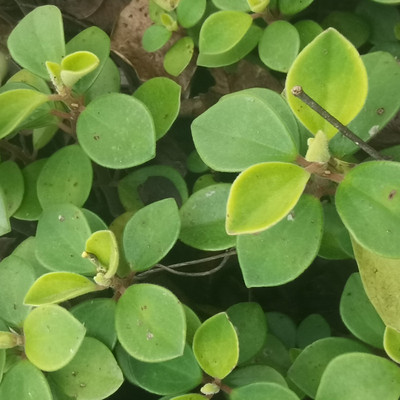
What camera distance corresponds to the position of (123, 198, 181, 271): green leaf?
2.97 feet

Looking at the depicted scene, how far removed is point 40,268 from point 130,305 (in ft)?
0.70

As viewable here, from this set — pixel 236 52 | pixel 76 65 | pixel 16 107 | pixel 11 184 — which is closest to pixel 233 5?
pixel 236 52

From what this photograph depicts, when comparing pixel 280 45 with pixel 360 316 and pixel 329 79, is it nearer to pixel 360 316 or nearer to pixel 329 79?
pixel 329 79

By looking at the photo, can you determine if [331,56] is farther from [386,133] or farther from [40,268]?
[40,268]

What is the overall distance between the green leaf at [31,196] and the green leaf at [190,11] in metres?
0.37

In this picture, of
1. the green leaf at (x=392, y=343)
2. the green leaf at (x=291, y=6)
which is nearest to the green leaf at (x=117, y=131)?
the green leaf at (x=291, y=6)

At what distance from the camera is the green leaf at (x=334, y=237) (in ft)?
3.08

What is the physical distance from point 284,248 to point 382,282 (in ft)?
0.51

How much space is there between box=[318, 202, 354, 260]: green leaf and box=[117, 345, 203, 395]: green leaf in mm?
281

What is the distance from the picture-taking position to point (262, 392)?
2.80ft

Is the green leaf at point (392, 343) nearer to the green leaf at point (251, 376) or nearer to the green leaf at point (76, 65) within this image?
the green leaf at point (251, 376)

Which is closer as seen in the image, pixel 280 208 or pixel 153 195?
pixel 280 208

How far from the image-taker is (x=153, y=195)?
1.14m

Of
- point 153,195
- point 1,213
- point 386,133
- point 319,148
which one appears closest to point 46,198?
point 1,213
